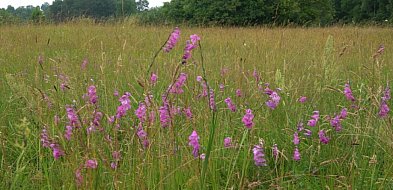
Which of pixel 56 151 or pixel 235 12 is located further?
pixel 235 12

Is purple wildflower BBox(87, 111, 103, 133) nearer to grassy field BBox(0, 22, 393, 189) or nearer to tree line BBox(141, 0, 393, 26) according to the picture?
grassy field BBox(0, 22, 393, 189)

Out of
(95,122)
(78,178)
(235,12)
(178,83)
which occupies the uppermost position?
(235,12)

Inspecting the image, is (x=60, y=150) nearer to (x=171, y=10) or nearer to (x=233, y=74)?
(x=233, y=74)

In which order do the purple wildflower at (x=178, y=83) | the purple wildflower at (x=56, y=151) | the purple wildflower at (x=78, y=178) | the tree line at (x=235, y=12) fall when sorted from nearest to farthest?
1. the purple wildflower at (x=78, y=178)
2. the purple wildflower at (x=56, y=151)
3. the purple wildflower at (x=178, y=83)
4. the tree line at (x=235, y=12)

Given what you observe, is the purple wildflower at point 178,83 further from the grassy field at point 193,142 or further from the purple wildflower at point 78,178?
the purple wildflower at point 78,178

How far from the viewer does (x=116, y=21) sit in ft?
30.4

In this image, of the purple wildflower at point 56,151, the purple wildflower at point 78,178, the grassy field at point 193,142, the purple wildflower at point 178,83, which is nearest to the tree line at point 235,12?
the grassy field at point 193,142

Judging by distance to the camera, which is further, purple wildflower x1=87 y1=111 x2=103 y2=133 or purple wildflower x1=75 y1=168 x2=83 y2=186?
purple wildflower x1=87 y1=111 x2=103 y2=133

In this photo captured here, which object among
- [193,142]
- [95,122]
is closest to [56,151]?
[95,122]

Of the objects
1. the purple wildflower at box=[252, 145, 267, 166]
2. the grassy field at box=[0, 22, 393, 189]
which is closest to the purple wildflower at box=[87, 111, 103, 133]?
the grassy field at box=[0, 22, 393, 189]

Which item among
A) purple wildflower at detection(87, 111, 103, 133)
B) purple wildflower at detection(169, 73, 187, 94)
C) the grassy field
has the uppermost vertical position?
purple wildflower at detection(169, 73, 187, 94)

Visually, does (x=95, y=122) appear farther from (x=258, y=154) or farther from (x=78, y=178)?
(x=258, y=154)

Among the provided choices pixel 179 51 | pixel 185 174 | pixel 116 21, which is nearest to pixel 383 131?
pixel 185 174

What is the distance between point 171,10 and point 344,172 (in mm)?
22934
